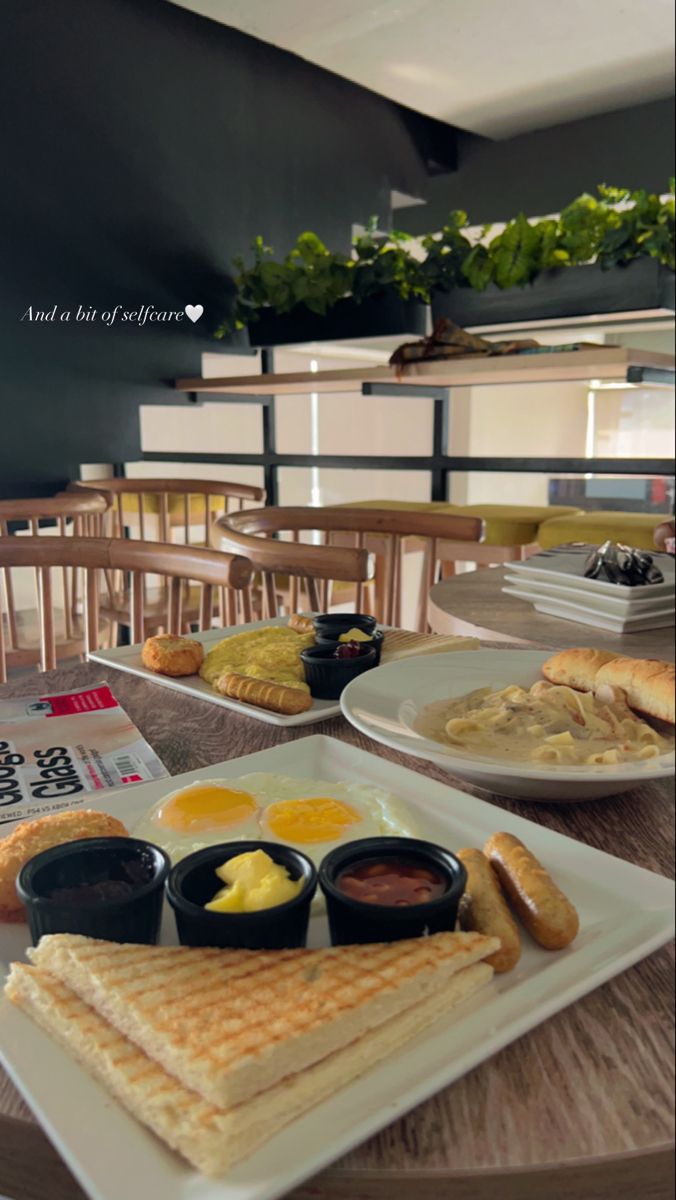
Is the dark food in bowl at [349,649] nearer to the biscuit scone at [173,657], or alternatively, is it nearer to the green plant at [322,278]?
the biscuit scone at [173,657]

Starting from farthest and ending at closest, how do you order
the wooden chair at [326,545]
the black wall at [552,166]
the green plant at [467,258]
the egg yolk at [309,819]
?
the black wall at [552,166] → the green plant at [467,258] → the wooden chair at [326,545] → the egg yolk at [309,819]

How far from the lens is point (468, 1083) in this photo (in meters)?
0.40

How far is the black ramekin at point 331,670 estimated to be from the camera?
95 cm

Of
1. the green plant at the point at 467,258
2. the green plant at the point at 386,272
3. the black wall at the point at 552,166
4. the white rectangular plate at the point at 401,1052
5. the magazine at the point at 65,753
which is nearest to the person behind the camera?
the white rectangular plate at the point at 401,1052

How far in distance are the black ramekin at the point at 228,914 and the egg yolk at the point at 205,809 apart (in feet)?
0.37

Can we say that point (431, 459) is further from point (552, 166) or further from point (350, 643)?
point (552, 166)

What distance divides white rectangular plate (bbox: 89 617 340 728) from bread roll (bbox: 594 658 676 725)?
1.02 ft

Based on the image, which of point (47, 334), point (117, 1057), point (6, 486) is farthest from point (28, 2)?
point (117, 1057)

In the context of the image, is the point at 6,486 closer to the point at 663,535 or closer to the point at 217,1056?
the point at 663,535

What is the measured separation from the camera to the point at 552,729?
0.69m

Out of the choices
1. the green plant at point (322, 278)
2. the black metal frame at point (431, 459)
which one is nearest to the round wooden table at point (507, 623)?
the black metal frame at point (431, 459)

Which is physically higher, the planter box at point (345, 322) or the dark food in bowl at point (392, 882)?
the planter box at point (345, 322)

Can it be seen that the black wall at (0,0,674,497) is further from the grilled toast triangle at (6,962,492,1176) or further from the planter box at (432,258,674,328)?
the grilled toast triangle at (6,962,492,1176)

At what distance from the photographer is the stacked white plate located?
3.96 ft
